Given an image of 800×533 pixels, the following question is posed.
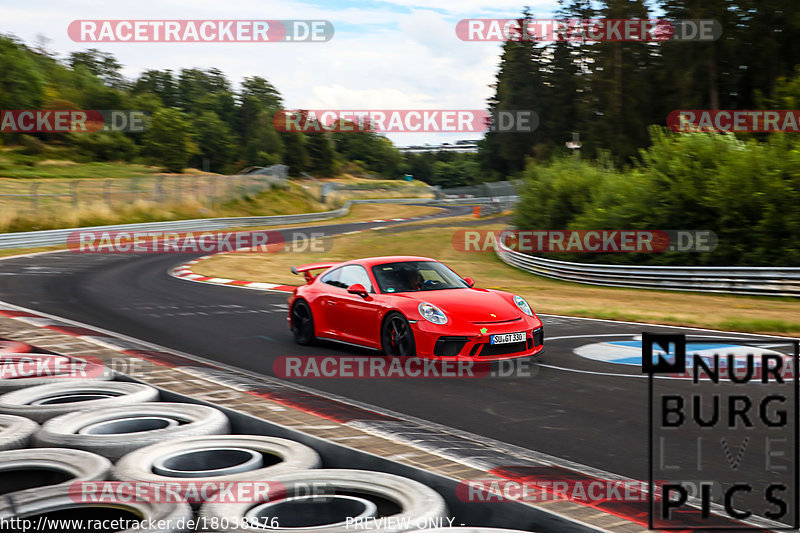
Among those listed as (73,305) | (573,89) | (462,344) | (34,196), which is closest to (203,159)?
(573,89)

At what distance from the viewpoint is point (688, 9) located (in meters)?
47.8

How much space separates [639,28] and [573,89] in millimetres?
20909

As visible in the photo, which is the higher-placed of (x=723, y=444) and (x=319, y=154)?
(x=319, y=154)

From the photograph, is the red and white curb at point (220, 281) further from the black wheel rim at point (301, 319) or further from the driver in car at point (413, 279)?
the driver in car at point (413, 279)

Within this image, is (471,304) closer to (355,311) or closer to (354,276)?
(355,311)

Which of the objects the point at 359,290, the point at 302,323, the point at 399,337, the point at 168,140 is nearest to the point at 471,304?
the point at 399,337

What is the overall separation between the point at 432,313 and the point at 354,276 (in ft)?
5.59

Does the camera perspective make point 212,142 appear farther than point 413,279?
Yes

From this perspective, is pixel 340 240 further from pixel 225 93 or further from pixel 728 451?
pixel 225 93

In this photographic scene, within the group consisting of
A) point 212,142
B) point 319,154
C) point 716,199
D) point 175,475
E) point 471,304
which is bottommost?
point 175,475

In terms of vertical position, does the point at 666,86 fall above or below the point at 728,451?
above

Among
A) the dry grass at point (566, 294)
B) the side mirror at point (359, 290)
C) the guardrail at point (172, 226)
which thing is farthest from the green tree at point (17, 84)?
the side mirror at point (359, 290)

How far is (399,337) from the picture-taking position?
940cm

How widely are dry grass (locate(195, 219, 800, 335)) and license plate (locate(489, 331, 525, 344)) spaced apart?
540 centimetres
